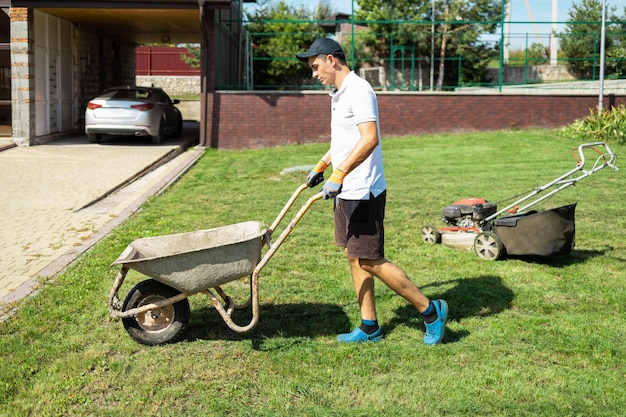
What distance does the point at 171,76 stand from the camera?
4147cm

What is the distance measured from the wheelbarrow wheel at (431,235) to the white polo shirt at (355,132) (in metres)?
3.06

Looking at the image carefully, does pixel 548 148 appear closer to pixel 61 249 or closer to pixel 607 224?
pixel 607 224

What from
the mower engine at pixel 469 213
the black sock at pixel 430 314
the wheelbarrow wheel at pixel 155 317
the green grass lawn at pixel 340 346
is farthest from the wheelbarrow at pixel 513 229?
the wheelbarrow wheel at pixel 155 317

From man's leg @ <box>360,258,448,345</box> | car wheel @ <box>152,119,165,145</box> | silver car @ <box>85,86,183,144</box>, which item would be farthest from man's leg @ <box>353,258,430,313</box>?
car wheel @ <box>152,119,165,145</box>

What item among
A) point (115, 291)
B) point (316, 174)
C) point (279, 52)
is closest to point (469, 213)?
point (316, 174)

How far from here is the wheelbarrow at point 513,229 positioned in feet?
21.6

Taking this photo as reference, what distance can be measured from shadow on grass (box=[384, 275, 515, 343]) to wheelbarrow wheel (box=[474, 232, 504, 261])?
1.68 ft

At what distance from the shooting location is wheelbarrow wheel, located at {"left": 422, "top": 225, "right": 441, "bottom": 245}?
7762 mm

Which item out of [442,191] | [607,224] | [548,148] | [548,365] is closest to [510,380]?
[548,365]

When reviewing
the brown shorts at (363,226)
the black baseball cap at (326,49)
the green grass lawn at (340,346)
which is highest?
the black baseball cap at (326,49)

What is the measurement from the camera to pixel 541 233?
6656mm

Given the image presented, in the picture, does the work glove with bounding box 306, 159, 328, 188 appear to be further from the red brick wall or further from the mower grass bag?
the red brick wall

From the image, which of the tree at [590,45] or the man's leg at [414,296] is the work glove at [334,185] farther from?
the tree at [590,45]

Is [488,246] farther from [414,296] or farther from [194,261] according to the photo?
[194,261]
